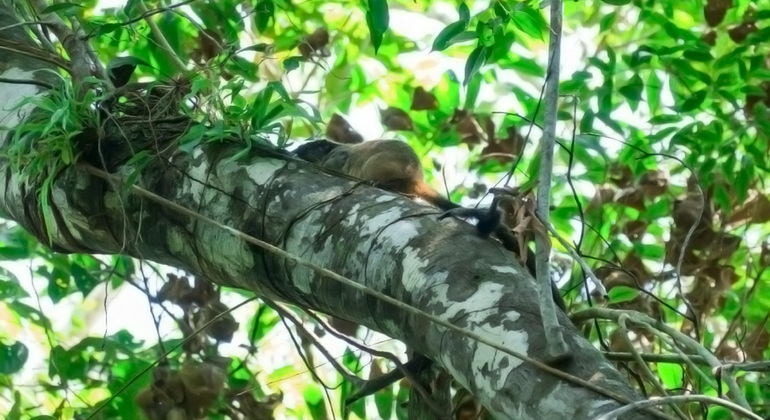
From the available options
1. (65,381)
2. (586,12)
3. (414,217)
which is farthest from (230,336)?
(586,12)

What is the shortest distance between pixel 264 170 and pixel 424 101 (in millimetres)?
1216

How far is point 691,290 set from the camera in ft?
8.03

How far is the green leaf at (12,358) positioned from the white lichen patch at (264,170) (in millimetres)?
1364

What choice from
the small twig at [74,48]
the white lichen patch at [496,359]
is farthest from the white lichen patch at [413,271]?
the small twig at [74,48]

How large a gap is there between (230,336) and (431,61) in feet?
4.43

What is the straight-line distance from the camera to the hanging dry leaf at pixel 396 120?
282 cm

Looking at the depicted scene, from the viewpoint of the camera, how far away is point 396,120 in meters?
2.82

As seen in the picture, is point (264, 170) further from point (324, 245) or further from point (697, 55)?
point (697, 55)

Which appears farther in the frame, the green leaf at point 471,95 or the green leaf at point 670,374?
the green leaf at point 471,95

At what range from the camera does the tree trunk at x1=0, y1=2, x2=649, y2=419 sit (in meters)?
1.04

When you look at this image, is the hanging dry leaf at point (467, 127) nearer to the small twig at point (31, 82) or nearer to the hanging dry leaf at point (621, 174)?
the hanging dry leaf at point (621, 174)

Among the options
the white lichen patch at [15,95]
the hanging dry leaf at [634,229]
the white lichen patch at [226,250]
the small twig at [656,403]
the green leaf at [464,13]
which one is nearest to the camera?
the small twig at [656,403]

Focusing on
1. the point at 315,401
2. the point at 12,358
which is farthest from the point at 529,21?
the point at 12,358

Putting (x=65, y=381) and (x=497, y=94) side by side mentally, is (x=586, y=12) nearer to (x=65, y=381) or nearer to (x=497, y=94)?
(x=497, y=94)
